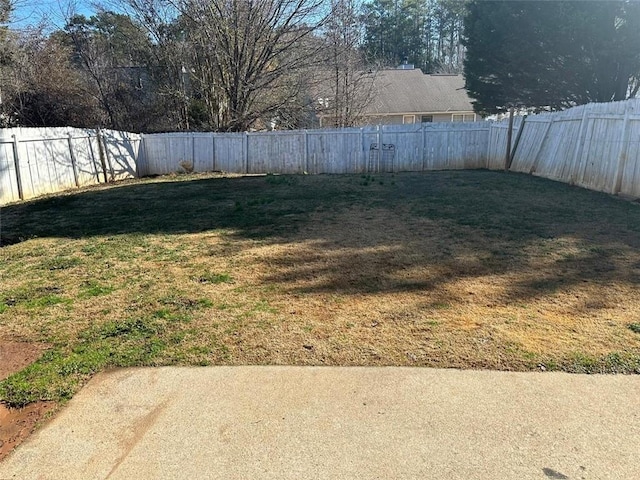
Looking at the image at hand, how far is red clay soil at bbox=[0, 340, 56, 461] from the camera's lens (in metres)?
2.52

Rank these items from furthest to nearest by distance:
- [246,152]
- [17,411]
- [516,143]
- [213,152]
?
1. [213,152]
2. [246,152]
3. [516,143]
4. [17,411]

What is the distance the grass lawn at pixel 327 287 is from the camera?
3.31 metres

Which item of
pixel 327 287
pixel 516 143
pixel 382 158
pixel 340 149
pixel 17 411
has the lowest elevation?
pixel 17 411

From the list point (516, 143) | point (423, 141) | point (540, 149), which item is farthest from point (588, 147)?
point (423, 141)

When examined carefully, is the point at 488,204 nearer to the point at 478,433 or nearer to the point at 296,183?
the point at 296,183

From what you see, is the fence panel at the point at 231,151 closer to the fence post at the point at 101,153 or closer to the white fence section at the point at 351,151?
the white fence section at the point at 351,151

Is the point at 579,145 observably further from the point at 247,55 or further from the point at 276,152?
the point at 247,55

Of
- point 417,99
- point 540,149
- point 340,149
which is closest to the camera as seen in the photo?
point 540,149

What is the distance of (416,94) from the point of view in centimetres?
2850

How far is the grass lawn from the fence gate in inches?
285

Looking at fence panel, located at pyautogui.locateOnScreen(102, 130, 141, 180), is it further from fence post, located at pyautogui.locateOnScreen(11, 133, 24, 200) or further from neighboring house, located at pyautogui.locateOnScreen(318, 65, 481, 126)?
neighboring house, located at pyautogui.locateOnScreen(318, 65, 481, 126)

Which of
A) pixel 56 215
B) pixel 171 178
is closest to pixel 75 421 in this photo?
pixel 56 215

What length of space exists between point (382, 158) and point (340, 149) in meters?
1.43

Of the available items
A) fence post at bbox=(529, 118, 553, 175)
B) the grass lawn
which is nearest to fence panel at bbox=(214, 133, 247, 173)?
the grass lawn
